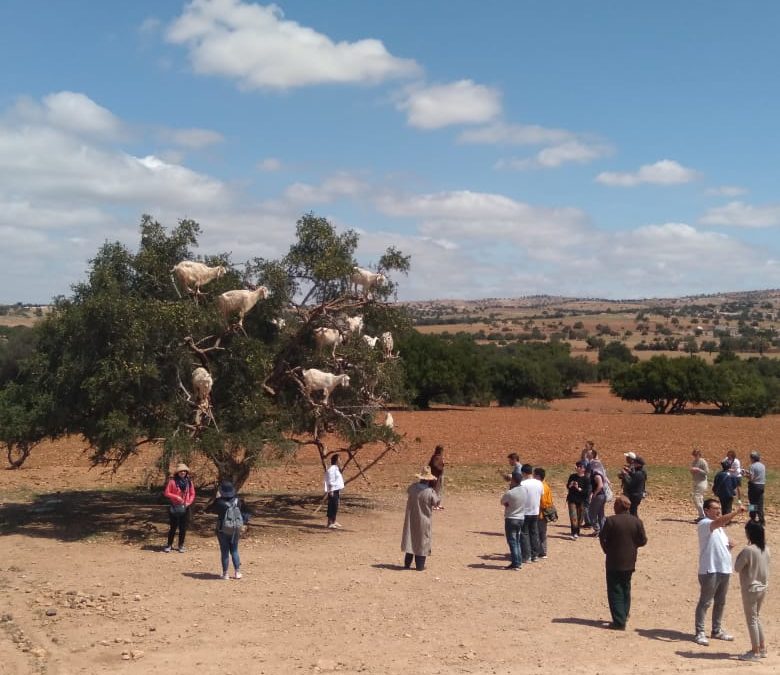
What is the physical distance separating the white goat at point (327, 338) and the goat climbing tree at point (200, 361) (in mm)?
257

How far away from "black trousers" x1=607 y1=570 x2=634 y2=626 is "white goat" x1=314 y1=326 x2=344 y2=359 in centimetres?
856

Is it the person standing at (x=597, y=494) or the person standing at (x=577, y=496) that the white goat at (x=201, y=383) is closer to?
the person standing at (x=577, y=496)

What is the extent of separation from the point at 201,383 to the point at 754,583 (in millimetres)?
10200

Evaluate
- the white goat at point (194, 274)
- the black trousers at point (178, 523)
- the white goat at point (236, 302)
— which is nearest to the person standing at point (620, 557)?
the black trousers at point (178, 523)

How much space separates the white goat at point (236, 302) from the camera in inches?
637

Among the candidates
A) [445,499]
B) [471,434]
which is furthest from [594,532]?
[471,434]

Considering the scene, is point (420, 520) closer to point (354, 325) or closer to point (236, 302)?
point (236, 302)

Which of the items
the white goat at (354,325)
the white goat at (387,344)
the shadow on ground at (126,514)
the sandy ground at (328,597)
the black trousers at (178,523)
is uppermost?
the white goat at (354,325)

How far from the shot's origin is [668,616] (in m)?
11.3

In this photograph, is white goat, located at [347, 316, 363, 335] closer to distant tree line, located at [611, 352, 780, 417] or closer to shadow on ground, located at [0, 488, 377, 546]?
shadow on ground, located at [0, 488, 377, 546]

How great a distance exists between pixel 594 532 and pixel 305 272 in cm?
812

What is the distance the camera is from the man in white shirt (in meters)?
14.0

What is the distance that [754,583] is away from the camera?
30.8ft

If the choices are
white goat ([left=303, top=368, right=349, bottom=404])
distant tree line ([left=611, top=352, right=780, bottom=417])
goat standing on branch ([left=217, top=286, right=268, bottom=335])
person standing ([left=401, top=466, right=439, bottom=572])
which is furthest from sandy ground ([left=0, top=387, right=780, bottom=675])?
distant tree line ([left=611, top=352, right=780, bottom=417])
